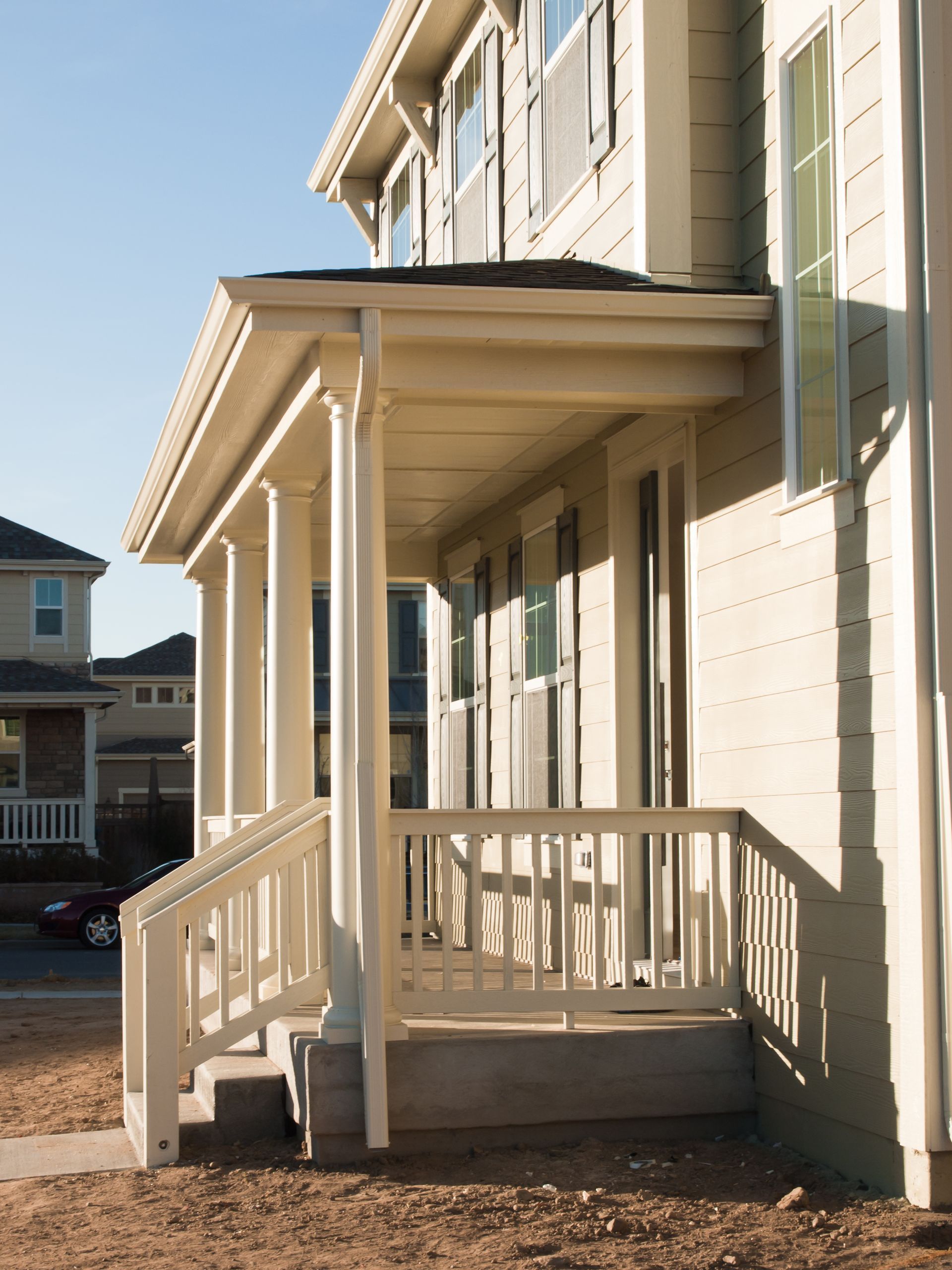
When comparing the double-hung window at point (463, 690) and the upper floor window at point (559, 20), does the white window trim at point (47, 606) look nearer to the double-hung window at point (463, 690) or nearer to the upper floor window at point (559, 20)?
the double-hung window at point (463, 690)

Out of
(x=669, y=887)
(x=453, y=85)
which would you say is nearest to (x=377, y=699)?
(x=669, y=887)

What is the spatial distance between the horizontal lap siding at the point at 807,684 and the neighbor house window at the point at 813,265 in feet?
0.40

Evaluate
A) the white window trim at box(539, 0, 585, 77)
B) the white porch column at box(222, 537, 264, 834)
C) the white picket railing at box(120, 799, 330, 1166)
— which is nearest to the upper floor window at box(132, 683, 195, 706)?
the white porch column at box(222, 537, 264, 834)

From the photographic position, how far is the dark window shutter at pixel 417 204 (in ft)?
36.9

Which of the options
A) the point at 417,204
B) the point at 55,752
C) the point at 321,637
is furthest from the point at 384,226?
the point at 321,637

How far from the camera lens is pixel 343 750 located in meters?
5.91

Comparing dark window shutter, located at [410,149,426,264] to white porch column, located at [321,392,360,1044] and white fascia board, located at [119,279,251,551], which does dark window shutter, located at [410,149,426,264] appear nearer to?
white fascia board, located at [119,279,251,551]

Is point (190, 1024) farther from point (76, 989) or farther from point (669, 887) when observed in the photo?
point (76, 989)

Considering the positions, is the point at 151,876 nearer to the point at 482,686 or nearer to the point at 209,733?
the point at 209,733

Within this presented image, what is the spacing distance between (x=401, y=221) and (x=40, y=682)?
15.7m

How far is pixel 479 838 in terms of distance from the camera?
5.97m

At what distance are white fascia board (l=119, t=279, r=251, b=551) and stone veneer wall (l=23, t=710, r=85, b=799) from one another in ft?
52.6

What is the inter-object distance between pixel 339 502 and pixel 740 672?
6.33 ft

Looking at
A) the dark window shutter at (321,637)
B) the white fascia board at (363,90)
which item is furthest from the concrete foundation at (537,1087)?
the dark window shutter at (321,637)
